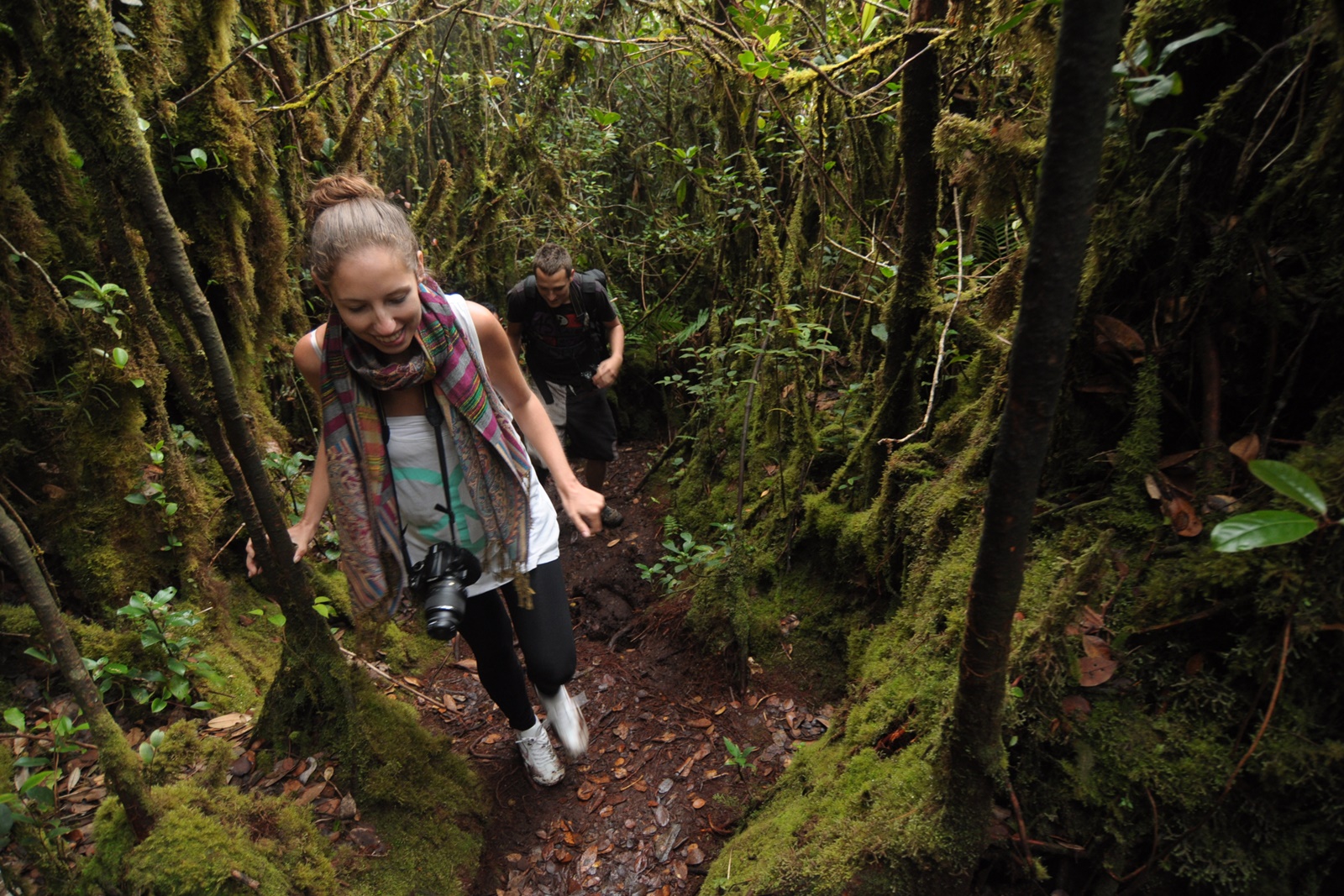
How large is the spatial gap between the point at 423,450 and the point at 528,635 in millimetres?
892

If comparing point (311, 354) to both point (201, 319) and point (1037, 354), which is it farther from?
point (1037, 354)

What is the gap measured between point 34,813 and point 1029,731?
281 centimetres

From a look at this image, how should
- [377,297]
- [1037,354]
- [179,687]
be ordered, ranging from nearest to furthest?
[1037,354], [377,297], [179,687]

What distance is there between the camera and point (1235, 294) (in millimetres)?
1713

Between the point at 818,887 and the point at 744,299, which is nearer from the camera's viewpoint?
the point at 818,887

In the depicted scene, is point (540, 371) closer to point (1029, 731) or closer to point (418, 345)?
point (418, 345)

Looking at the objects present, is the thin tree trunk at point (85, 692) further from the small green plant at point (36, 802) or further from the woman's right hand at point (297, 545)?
the woman's right hand at point (297, 545)

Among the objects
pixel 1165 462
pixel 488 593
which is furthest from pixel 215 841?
pixel 1165 462

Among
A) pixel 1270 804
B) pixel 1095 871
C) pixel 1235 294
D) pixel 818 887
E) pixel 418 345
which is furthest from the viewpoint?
pixel 418 345

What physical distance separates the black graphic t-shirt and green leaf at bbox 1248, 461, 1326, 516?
4593 mm

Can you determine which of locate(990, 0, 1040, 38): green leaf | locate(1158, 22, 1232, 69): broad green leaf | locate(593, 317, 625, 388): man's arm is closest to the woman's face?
locate(990, 0, 1040, 38): green leaf

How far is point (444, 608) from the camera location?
2.24 meters

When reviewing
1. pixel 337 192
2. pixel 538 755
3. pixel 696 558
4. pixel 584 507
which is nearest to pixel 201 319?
pixel 337 192

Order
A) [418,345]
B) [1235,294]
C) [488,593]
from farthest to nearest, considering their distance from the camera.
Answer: [488,593] < [418,345] < [1235,294]
